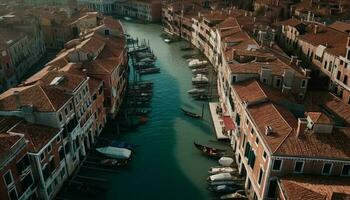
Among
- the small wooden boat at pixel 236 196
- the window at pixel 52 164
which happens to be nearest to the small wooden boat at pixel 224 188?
the small wooden boat at pixel 236 196

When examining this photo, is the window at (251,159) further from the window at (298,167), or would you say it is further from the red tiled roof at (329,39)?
the red tiled roof at (329,39)

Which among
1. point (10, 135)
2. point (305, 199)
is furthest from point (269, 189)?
point (10, 135)

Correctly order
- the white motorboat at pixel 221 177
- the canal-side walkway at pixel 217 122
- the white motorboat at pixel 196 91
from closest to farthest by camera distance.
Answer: the white motorboat at pixel 221 177
the canal-side walkway at pixel 217 122
the white motorboat at pixel 196 91

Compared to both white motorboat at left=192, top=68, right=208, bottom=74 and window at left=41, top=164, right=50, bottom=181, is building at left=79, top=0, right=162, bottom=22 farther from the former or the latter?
window at left=41, top=164, right=50, bottom=181

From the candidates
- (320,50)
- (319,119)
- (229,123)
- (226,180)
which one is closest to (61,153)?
(226,180)

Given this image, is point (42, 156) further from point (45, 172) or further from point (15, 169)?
point (15, 169)

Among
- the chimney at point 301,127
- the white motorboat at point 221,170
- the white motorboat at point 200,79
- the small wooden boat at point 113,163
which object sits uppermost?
the chimney at point 301,127

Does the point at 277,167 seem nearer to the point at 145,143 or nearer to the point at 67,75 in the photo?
the point at 145,143
